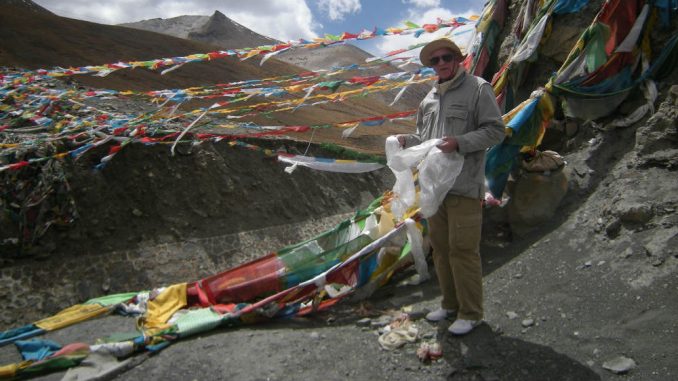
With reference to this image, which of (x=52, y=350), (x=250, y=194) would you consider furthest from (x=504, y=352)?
(x=250, y=194)

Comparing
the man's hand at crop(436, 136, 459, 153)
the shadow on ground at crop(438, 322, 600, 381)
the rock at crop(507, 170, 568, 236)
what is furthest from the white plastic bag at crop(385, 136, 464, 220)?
the rock at crop(507, 170, 568, 236)

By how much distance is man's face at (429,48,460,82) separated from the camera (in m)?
2.50

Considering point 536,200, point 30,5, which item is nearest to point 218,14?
point 30,5

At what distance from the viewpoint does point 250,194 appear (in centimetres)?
668

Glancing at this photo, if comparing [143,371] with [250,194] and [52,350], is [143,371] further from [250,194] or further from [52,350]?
[250,194]

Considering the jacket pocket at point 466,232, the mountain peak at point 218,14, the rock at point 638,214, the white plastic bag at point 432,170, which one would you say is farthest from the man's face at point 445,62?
the mountain peak at point 218,14

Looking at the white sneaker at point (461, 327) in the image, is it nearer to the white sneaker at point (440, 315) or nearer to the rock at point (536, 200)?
the white sneaker at point (440, 315)

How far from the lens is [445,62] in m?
2.51

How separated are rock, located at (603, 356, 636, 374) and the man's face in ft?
5.40

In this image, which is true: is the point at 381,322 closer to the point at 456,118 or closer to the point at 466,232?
the point at 466,232

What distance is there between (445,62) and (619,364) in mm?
1731

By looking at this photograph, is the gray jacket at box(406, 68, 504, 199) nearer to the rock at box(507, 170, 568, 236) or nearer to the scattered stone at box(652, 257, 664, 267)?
the scattered stone at box(652, 257, 664, 267)

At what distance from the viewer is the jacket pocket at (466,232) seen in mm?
2447

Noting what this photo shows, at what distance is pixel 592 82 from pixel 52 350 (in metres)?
4.73
